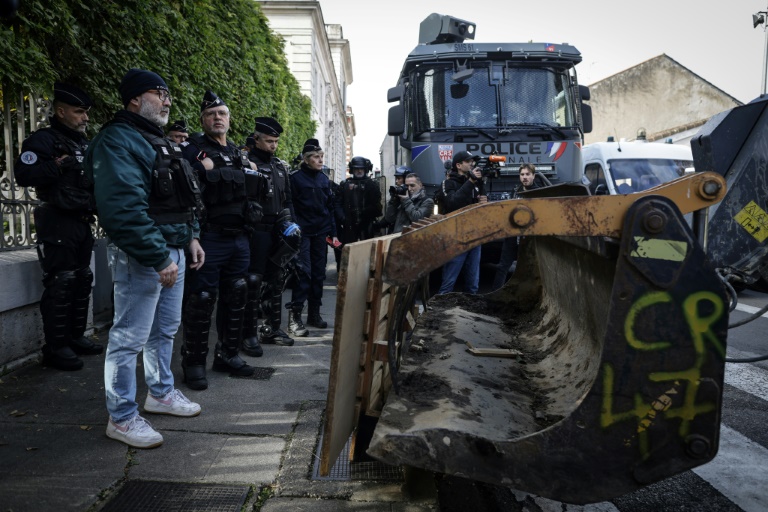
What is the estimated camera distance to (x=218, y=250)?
4430 millimetres

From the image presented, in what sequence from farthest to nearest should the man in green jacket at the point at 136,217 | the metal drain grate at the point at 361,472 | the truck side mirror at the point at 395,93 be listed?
the truck side mirror at the point at 395,93, the man in green jacket at the point at 136,217, the metal drain grate at the point at 361,472

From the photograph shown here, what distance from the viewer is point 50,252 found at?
4.57 meters

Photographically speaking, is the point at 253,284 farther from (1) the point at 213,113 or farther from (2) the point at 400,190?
(2) the point at 400,190

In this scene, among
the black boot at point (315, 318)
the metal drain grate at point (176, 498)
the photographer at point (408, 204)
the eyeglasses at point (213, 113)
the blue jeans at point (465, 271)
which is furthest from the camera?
the photographer at point (408, 204)

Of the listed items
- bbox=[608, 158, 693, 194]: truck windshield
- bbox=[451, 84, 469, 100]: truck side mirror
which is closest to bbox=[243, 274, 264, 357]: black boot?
bbox=[451, 84, 469, 100]: truck side mirror

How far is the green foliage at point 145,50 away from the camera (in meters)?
4.50

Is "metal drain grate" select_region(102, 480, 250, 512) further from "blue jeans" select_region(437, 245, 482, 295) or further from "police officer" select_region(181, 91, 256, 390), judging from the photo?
"blue jeans" select_region(437, 245, 482, 295)

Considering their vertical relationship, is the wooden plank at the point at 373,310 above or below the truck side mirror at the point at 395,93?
below

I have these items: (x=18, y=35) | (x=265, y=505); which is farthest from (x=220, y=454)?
(x=18, y=35)

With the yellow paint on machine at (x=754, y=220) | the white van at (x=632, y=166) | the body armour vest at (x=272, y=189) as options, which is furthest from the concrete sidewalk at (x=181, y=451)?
the white van at (x=632, y=166)

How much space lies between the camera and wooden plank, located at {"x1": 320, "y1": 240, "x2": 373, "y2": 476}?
2.33m

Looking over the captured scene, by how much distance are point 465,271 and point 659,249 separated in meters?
5.67

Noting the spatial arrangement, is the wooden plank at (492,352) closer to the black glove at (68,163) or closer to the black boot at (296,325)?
the black boot at (296,325)

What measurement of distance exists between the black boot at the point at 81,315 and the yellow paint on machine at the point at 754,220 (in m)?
4.58
